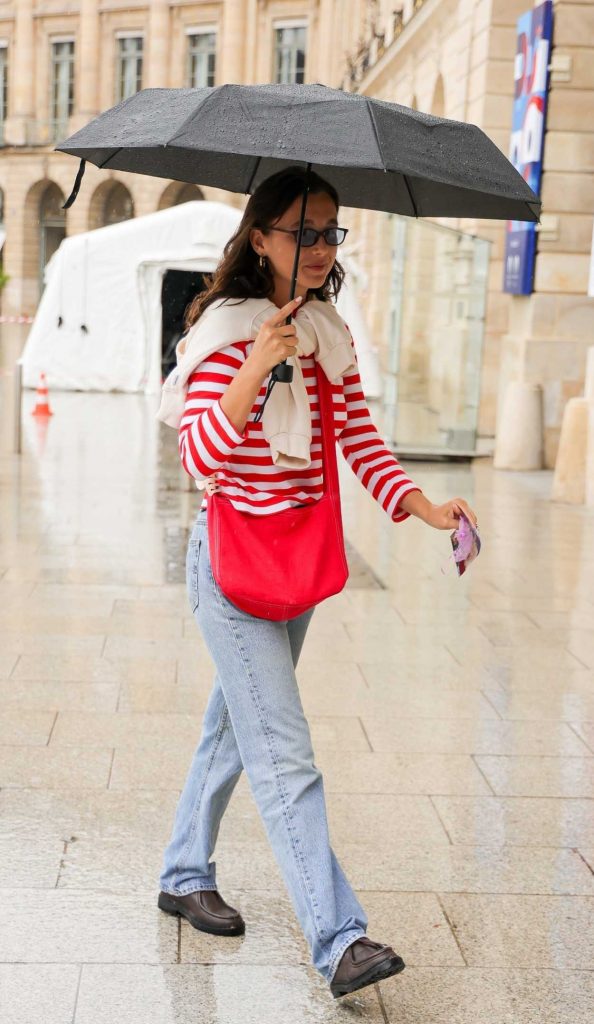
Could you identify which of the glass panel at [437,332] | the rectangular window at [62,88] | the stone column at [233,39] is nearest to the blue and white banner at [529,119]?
the glass panel at [437,332]

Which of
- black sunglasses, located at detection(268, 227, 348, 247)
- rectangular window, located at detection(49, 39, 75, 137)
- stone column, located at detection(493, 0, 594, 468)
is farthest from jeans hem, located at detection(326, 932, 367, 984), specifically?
rectangular window, located at detection(49, 39, 75, 137)

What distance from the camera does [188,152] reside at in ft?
11.7

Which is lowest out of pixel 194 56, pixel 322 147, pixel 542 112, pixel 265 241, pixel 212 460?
pixel 212 460

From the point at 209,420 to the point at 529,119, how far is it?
12058 millimetres

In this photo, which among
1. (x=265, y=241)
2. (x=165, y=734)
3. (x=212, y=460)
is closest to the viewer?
(x=212, y=460)

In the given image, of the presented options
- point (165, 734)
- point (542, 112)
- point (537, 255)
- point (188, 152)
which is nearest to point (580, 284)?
point (537, 255)

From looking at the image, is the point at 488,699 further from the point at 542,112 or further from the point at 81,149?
the point at 542,112

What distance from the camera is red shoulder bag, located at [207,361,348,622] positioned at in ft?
9.85

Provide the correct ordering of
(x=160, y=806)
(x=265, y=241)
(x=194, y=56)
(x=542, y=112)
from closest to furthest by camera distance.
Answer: (x=265, y=241) < (x=160, y=806) < (x=542, y=112) < (x=194, y=56)

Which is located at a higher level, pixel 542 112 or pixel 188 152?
pixel 542 112

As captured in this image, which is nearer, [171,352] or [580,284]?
[580,284]

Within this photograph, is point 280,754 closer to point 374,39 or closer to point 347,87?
point 374,39

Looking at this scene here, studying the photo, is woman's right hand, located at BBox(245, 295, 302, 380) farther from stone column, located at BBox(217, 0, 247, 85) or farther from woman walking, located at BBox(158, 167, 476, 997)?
stone column, located at BBox(217, 0, 247, 85)

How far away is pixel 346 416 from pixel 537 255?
11.7 metres
